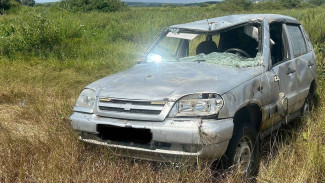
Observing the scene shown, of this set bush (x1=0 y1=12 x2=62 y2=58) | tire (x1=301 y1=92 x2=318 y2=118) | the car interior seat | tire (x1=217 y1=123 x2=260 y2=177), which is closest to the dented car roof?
the car interior seat

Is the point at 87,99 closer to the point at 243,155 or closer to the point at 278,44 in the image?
the point at 243,155

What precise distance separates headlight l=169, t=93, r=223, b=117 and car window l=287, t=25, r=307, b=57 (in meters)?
2.06

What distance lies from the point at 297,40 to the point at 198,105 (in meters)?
2.51

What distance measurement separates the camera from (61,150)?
3326 millimetres

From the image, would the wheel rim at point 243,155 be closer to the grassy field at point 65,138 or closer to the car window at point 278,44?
the grassy field at point 65,138

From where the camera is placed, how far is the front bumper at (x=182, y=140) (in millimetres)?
2701

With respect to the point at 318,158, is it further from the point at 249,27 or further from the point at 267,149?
the point at 249,27

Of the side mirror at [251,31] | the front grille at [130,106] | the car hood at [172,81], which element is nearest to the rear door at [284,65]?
the side mirror at [251,31]

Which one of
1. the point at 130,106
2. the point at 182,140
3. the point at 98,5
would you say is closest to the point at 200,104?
the point at 182,140

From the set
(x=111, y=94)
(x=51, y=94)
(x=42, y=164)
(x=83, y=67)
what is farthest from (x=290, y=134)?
(x=83, y=67)

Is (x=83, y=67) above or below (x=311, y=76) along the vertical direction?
below

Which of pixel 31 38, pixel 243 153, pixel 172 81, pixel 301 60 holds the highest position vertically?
pixel 301 60

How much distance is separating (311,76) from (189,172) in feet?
8.96

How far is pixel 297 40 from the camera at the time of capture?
4.74 meters
